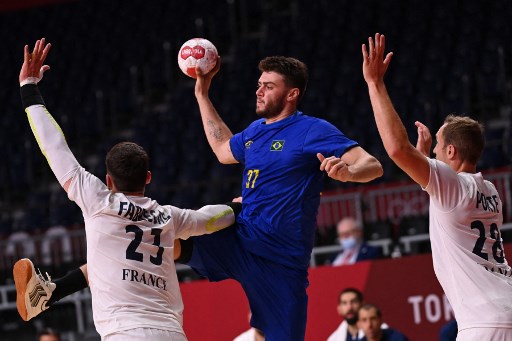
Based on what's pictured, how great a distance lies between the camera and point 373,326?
33.6ft

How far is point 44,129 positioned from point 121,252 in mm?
911

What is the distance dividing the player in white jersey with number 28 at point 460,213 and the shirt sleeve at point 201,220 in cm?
142

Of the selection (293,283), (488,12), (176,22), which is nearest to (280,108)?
(293,283)

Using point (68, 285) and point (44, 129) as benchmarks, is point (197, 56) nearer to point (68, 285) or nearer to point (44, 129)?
point (44, 129)

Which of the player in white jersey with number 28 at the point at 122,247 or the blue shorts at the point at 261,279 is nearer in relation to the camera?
the player in white jersey with number 28 at the point at 122,247

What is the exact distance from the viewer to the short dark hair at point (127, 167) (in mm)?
5945

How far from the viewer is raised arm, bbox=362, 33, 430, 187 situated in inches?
219

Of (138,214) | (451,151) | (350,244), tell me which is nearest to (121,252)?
(138,214)

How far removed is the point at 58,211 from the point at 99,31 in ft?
23.5

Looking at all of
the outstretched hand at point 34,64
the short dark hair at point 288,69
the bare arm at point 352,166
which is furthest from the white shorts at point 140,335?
the short dark hair at point 288,69

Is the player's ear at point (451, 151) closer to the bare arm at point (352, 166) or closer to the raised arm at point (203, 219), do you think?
the bare arm at point (352, 166)

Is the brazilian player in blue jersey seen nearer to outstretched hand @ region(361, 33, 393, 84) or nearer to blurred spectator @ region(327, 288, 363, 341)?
outstretched hand @ region(361, 33, 393, 84)

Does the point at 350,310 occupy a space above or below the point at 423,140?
below

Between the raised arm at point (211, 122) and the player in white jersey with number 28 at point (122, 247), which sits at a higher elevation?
the raised arm at point (211, 122)
